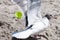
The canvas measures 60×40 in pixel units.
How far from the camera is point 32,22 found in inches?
71.9

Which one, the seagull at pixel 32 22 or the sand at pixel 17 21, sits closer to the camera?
the seagull at pixel 32 22

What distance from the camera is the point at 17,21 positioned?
1943 millimetres

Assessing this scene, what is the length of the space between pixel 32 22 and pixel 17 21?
0.60 feet

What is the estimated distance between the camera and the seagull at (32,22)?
1598 mm

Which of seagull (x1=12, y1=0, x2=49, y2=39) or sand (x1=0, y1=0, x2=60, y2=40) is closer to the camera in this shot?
seagull (x1=12, y1=0, x2=49, y2=39)

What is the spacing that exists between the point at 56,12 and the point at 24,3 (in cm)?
46

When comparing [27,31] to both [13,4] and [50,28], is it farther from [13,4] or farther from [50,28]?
[13,4]

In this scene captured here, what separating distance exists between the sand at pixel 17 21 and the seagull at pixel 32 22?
3.8 inches

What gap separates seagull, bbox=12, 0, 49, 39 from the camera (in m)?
1.60

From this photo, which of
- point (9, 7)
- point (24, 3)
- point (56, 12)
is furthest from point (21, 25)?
point (56, 12)

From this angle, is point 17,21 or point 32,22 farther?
point 17,21

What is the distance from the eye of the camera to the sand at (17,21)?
1819mm

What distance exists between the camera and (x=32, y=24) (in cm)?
177

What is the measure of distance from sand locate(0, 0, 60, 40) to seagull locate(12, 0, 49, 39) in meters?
0.10
